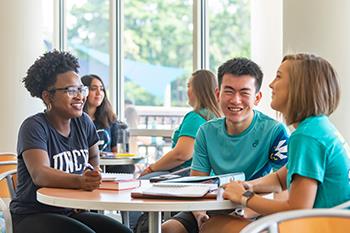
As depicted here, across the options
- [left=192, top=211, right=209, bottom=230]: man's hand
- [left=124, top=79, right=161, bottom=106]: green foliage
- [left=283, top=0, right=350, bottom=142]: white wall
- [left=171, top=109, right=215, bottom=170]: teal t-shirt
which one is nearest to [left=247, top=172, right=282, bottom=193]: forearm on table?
[left=192, top=211, right=209, bottom=230]: man's hand

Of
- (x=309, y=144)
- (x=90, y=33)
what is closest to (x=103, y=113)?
(x=90, y=33)

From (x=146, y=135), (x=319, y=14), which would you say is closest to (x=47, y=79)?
(x=319, y=14)

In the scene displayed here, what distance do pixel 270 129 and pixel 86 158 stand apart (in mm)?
855

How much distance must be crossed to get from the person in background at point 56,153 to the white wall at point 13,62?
8.24ft

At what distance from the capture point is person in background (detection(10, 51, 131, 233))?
7.47 ft

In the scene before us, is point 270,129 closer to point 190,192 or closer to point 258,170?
point 258,170

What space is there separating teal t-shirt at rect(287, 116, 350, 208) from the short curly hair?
47.3 inches

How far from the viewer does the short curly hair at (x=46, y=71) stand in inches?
101

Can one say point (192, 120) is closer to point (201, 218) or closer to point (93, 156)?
point (93, 156)

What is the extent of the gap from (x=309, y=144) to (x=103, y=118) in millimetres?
3109

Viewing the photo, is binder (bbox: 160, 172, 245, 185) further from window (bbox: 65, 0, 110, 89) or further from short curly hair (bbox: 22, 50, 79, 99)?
window (bbox: 65, 0, 110, 89)

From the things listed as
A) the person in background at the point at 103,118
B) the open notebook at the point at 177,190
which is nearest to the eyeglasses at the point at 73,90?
the open notebook at the point at 177,190

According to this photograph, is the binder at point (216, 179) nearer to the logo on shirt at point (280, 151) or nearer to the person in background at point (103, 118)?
the logo on shirt at point (280, 151)

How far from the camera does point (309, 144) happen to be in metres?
1.80
